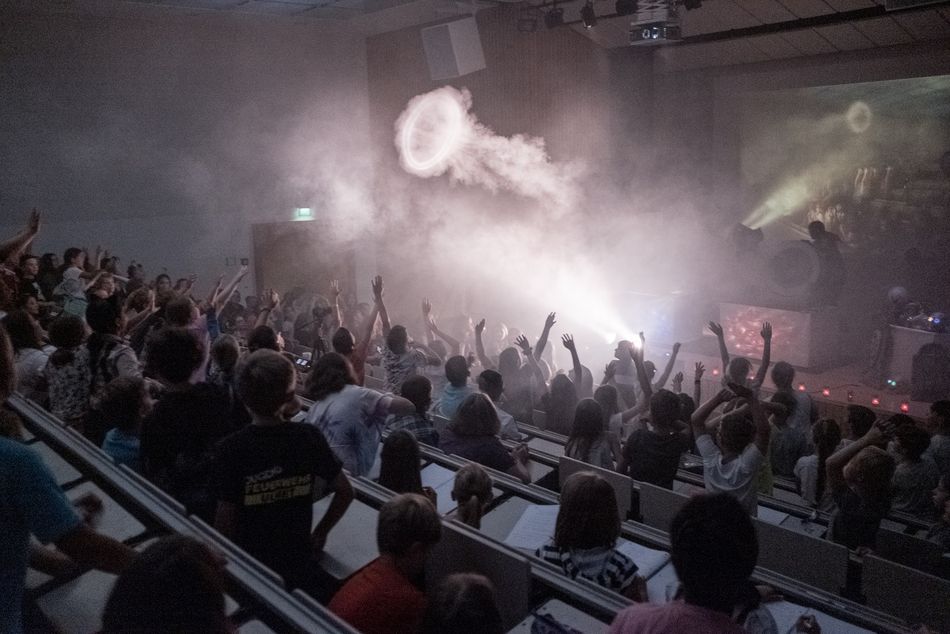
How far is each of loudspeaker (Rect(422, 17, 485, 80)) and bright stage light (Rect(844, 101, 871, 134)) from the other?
5.28 m

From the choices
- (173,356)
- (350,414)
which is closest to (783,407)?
(350,414)

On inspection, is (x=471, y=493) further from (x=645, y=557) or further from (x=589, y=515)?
(x=645, y=557)

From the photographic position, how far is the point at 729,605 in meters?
1.55

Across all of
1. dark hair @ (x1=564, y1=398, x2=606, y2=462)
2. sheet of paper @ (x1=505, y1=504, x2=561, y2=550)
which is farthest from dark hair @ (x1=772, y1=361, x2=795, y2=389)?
sheet of paper @ (x1=505, y1=504, x2=561, y2=550)

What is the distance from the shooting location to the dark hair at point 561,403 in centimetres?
518

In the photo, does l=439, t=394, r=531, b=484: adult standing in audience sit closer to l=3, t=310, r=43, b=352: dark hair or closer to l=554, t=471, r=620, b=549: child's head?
l=554, t=471, r=620, b=549: child's head

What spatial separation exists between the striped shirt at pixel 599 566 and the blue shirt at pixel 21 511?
54.0 inches

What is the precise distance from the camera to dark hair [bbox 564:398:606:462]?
12.5 ft

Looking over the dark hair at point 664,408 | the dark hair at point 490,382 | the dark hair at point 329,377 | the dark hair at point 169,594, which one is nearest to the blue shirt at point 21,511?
the dark hair at point 169,594

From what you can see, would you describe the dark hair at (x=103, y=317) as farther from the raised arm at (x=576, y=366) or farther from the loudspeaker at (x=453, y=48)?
the loudspeaker at (x=453, y=48)

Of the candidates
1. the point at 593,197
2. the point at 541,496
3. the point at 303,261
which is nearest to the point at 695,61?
the point at 593,197

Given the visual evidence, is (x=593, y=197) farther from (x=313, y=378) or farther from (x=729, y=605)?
(x=729, y=605)

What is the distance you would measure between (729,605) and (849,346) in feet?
32.4

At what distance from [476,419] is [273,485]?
1539 millimetres
